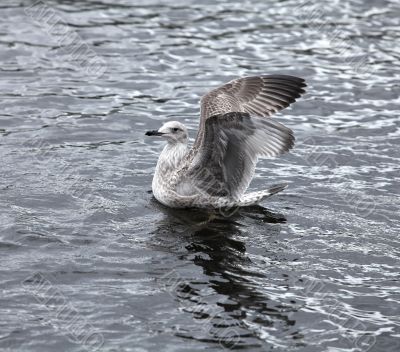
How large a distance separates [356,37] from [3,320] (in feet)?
34.4

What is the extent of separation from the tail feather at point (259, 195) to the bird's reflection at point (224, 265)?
0.12 m

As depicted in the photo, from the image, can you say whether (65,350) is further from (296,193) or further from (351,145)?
(351,145)

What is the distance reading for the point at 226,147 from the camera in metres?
10.3

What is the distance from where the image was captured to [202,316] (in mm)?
8141

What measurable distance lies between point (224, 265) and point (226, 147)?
1611 millimetres

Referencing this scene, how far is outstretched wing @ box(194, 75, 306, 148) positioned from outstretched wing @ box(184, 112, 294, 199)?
89 centimetres

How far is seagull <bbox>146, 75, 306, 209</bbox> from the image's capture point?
10.0 meters

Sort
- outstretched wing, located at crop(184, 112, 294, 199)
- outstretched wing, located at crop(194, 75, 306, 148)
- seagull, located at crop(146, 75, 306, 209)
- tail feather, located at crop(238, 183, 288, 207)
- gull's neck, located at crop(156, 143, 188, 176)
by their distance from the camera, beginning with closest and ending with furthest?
outstretched wing, located at crop(184, 112, 294, 199) < seagull, located at crop(146, 75, 306, 209) < tail feather, located at crop(238, 183, 288, 207) < gull's neck, located at crop(156, 143, 188, 176) < outstretched wing, located at crop(194, 75, 306, 148)

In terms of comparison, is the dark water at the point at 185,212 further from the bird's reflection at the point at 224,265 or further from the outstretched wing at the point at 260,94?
the outstretched wing at the point at 260,94

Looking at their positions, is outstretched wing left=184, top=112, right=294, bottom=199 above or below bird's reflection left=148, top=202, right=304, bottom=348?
above

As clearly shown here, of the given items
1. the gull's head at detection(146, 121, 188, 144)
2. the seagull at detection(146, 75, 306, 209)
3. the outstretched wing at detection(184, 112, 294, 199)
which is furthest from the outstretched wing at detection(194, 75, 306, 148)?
the outstretched wing at detection(184, 112, 294, 199)

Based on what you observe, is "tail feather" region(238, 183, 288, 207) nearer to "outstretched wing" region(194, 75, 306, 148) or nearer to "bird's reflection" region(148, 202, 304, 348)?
"bird's reflection" region(148, 202, 304, 348)

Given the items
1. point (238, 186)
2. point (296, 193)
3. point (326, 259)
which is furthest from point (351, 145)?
point (326, 259)

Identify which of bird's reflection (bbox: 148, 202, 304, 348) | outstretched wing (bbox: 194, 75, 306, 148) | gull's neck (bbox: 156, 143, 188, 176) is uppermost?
outstretched wing (bbox: 194, 75, 306, 148)
